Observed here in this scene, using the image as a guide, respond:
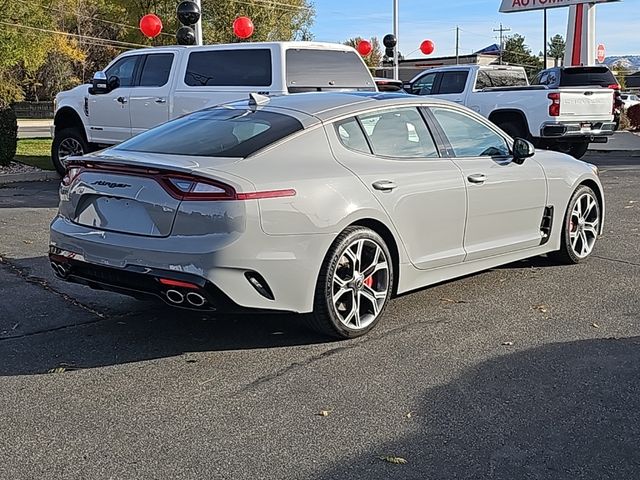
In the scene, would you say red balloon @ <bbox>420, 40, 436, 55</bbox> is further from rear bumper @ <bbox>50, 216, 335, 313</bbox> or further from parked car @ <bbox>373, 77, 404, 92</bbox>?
rear bumper @ <bbox>50, 216, 335, 313</bbox>

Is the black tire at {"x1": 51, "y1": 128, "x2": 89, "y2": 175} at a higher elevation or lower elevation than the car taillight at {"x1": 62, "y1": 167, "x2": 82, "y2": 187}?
lower

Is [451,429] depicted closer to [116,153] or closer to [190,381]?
[190,381]

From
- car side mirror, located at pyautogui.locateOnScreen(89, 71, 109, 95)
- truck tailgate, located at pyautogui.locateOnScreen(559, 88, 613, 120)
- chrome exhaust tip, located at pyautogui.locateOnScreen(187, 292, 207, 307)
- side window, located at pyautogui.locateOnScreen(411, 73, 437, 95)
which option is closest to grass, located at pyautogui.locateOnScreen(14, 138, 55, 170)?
car side mirror, located at pyautogui.locateOnScreen(89, 71, 109, 95)

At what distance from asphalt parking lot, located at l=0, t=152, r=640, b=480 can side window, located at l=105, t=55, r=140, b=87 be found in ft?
21.9

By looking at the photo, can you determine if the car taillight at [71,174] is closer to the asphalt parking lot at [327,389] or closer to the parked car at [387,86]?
the asphalt parking lot at [327,389]

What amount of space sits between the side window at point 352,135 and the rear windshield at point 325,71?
542 centimetres

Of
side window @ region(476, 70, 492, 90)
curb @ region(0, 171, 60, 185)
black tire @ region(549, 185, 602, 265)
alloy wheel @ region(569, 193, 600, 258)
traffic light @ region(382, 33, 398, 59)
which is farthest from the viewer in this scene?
traffic light @ region(382, 33, 398, 59)

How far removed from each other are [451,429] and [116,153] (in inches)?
109

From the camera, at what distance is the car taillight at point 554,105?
14227 millimetres

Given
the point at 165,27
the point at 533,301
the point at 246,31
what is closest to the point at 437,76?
the point at 246,31

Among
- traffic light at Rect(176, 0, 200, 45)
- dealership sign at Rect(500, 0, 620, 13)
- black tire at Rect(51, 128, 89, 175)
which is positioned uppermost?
dealership sign at Rect(500, 0, 620, 13)

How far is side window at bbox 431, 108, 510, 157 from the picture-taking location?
20.1 ft

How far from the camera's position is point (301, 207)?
4.82 meters

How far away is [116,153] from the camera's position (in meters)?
5.20
